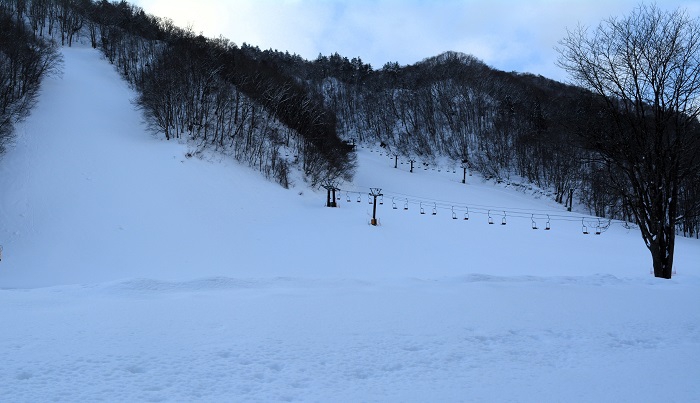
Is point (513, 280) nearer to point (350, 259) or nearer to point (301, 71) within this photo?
point (350, 259)

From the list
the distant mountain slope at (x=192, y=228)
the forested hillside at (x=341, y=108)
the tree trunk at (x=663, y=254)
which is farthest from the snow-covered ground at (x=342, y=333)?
the forested hillside at (x=341, y=108)

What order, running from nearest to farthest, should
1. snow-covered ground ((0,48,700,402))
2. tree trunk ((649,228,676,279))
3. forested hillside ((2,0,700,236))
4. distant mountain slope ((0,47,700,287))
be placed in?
1. snow-covered ground ((0,48,700,402))
2. tree trunk ((649,228,676,279))
3. distant mountain slope ((0,47,700,287))
4. forested hillside ((2,0,700,236))

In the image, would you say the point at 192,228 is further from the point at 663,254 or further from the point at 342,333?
the point at 663,254

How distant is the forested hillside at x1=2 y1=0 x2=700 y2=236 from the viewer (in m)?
43.1

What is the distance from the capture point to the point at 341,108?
113m

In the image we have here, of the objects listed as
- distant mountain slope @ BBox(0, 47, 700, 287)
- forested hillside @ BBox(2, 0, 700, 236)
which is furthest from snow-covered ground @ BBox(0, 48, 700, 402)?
forested hillside @ BBox(2, 0, 700, 236)

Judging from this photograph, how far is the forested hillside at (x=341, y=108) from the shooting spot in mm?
43062

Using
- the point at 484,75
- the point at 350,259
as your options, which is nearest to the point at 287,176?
the point at 350,259

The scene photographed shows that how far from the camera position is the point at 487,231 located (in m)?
28.1

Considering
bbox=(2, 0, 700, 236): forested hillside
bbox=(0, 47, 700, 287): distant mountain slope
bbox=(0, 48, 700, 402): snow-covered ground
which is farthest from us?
bbox=(2, 0, 700, 236): forested hillside

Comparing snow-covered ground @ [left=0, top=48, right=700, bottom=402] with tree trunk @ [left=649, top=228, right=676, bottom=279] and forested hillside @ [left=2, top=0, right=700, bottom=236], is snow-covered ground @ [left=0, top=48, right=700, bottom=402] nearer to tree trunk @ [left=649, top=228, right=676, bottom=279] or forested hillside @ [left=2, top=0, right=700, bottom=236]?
tree trunk @ [left=649, top=228, right=676, bottom=279]

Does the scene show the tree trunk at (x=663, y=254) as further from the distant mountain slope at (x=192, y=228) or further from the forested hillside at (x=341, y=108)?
the distant mountain slope at (x=192, y=228)

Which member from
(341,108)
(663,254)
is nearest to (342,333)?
(663,254)

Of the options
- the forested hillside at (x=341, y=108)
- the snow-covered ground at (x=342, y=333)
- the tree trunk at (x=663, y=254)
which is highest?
the forested hillside at (x=341, y=108)
